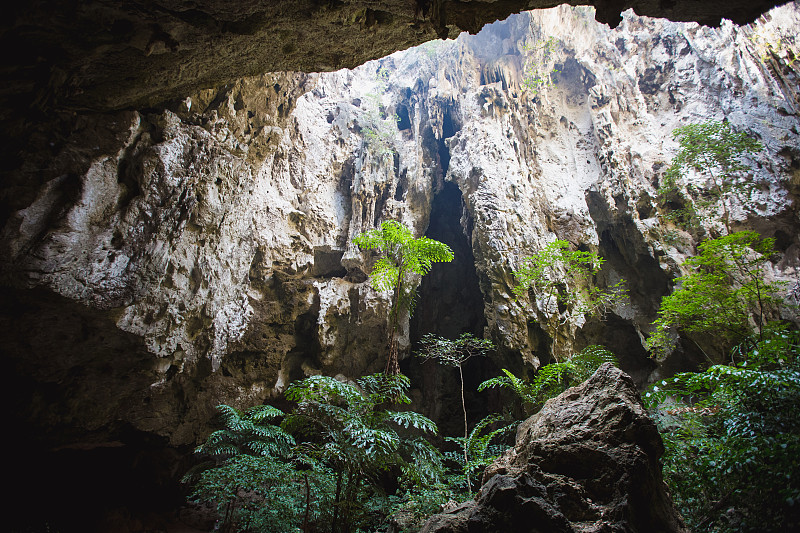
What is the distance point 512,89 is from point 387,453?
1364cm

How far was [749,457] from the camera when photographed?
233 centimetres

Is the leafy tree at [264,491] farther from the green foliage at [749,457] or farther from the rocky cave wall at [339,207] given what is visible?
the green foliage at [749,457]

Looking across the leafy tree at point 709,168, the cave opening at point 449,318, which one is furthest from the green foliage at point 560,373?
the leafy tree at point 709,168

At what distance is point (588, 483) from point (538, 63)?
1514 centimetres

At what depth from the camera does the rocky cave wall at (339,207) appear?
15.6ft

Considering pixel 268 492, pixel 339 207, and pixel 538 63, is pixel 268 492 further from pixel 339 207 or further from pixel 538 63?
pixel 538 63

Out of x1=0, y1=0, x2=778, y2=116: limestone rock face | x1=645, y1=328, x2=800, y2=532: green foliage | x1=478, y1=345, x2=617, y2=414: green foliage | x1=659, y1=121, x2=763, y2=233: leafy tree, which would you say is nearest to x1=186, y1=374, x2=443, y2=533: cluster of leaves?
x1=478, y1=345, x2=617, y2=414: green foliage

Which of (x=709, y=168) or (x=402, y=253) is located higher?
(x=709, y=168)

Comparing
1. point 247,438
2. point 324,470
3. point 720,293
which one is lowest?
point 324,470

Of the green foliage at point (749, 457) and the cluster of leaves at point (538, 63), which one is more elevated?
the cluster of leaves at point (538, 63)

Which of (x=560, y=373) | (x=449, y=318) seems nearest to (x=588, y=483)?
(x=560, y=373)

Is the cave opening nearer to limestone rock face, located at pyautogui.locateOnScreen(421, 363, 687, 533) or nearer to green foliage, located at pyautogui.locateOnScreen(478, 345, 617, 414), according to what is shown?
green foliage, located at pyautogui.locateOnScreen(478, 345, 617, 414)

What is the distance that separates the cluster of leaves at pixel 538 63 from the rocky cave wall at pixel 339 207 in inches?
6.0

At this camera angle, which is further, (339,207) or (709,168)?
(709,168)
